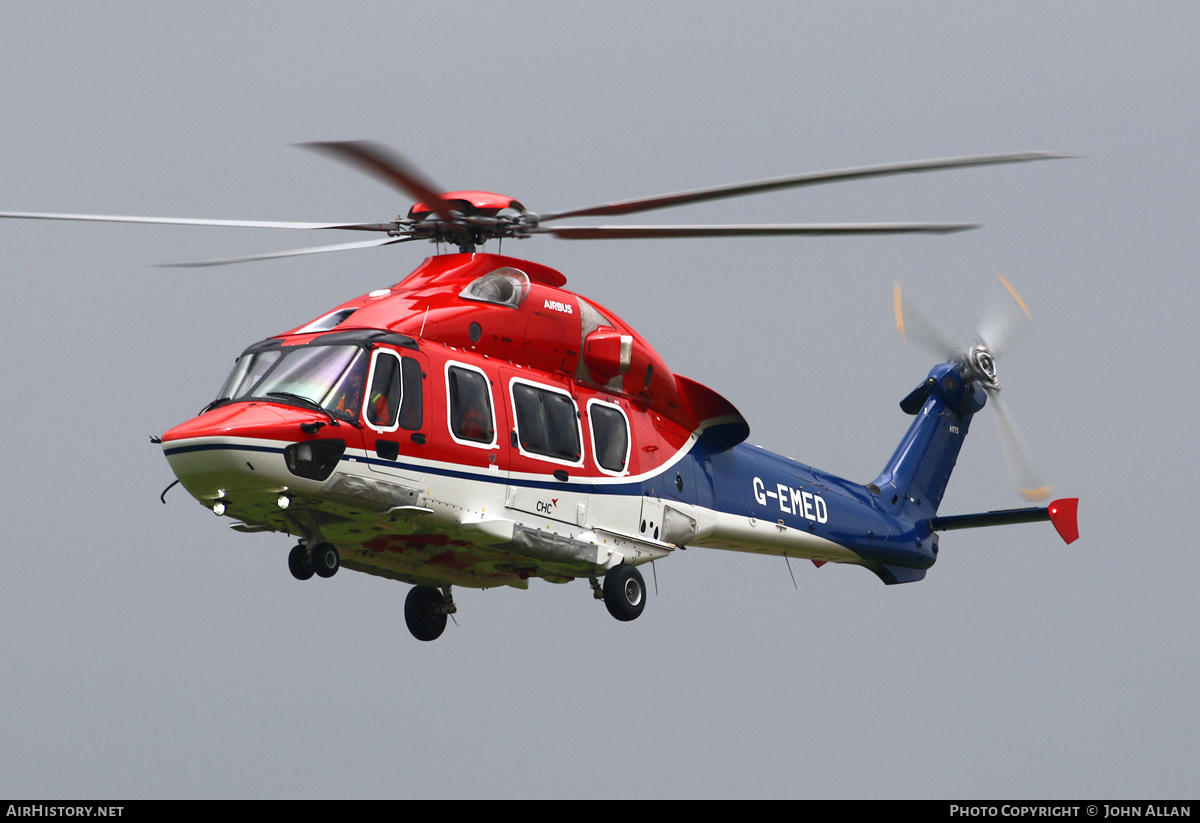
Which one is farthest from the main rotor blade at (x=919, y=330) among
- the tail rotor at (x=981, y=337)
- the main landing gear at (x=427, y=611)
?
the main landing gear at (x=427, y=611)

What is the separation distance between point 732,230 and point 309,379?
4878 millimetres

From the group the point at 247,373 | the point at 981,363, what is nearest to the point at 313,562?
the point at 247,373

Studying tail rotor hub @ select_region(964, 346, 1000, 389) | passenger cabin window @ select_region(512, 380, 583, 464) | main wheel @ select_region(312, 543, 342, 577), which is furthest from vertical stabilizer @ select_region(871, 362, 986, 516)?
main wheel @ select_region(312, 543, 342, 577)

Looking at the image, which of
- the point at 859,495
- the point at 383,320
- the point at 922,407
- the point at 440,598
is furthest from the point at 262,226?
the point at 922,407

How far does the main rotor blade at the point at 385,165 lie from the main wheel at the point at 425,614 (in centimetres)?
551

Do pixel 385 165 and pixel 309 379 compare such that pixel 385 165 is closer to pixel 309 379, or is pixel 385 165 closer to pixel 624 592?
pixel 309 379

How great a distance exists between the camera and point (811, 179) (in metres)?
14.8

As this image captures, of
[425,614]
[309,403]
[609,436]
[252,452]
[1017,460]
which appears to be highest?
[1017,460]

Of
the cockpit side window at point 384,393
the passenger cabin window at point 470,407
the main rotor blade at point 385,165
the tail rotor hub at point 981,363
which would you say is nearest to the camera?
the main rotor blade at point 385,165

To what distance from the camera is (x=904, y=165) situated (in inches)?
573

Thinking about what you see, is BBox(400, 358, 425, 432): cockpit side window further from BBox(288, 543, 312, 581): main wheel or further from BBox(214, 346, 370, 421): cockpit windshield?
BBox(288, 543, 312, 581): main wheel

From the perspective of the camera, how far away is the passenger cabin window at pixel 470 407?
51.8 ft

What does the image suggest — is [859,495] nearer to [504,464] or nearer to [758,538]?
[758,538]

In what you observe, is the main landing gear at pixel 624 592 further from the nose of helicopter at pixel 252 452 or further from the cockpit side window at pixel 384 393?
the nose of helicopter at pixel 252 452
